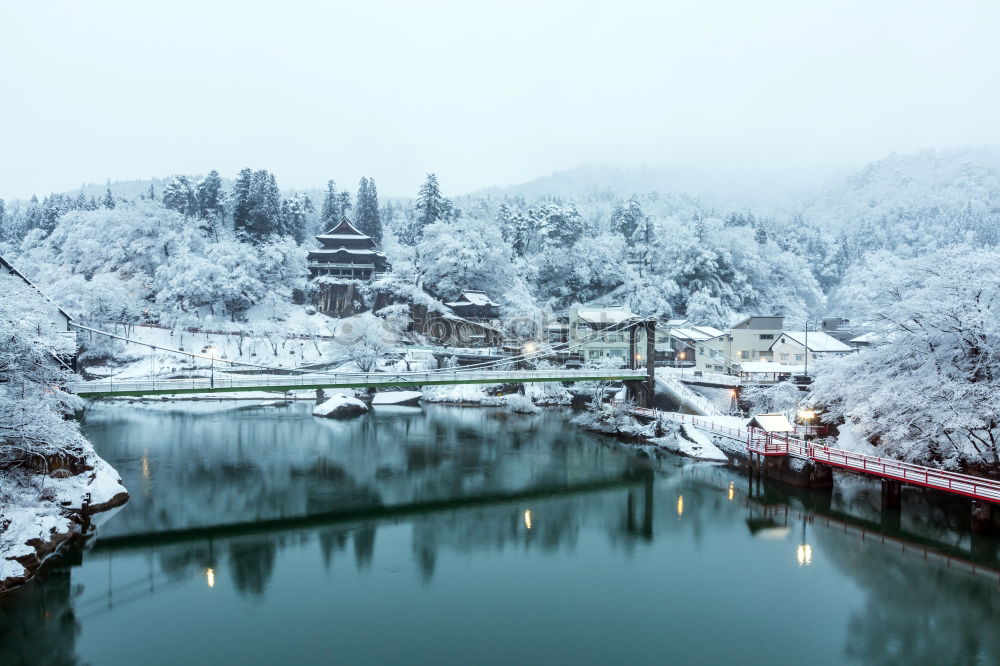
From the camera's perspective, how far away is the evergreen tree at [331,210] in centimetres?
5988

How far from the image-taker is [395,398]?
39188 millimetres

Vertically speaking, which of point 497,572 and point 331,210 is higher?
point 331,210

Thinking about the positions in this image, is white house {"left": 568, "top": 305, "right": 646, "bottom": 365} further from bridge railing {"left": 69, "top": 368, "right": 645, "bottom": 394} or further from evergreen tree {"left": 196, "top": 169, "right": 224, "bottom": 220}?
evergreen tree {"left": 196, "top": 169, "right": 224, "bottom": 220}

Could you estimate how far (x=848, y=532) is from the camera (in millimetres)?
16719

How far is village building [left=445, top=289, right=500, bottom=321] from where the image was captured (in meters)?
47.1

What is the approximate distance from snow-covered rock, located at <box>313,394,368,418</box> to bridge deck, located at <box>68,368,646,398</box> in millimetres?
2423

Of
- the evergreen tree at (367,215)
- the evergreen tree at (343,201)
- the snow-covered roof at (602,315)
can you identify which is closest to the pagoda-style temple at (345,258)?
the evergreen tree at (367,215)

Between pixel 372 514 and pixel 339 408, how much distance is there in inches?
683

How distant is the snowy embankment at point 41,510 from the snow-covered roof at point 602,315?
33.7 m

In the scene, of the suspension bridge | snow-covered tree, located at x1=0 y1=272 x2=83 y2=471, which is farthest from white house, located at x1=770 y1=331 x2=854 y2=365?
snow-covered tree, located at x1=0 y1=272 x2=83 y2=471

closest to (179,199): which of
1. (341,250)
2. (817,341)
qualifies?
(341,250)

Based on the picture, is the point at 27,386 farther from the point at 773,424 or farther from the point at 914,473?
the point at 914,473

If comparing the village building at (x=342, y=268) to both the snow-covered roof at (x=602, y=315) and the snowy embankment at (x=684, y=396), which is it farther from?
the snowy embankment at (x=684, y=396)

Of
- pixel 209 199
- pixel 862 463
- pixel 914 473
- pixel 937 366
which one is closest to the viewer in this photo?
pixel 914 473
